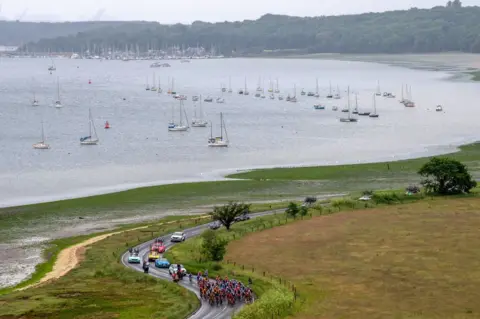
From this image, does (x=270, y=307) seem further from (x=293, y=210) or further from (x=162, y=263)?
(x=293, y=210)

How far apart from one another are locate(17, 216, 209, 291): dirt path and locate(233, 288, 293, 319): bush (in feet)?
40.5

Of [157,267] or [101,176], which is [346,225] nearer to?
[157,267]

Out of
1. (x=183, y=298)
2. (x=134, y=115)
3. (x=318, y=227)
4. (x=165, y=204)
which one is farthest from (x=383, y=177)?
(x=134, y=115)

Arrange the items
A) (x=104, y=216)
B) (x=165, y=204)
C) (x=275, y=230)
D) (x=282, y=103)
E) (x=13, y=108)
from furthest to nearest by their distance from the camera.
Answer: (x=282, y=103), (x=13, y=108), (x=165, y=204), (x=104, y=216), (x=275, y=230)

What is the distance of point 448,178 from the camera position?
66375mm

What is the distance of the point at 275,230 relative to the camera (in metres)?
56.5

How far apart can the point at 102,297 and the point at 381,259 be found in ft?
47.3

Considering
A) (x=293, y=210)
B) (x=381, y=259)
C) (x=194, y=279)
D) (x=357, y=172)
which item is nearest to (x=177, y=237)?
(x=293, y=210)

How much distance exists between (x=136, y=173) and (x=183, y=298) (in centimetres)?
4869

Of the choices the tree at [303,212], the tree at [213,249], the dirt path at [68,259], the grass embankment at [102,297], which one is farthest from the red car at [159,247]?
the tree at [303,212]

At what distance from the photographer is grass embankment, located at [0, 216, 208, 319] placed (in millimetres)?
38781

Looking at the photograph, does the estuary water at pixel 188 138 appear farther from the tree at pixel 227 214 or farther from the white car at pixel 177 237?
the white car at pixel 177 237

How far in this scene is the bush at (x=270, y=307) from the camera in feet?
121

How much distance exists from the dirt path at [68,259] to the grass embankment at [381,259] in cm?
823
